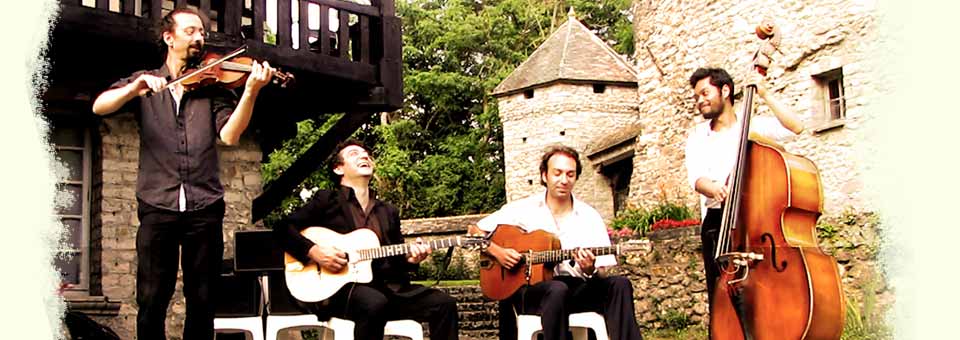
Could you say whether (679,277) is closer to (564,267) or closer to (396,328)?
(564,267)

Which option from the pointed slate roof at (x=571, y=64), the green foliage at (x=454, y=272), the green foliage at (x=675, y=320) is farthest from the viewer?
the pointed slate roof at (x=571, y=64)

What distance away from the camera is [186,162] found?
148 inches

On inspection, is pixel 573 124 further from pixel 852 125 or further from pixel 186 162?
pixel 186 162

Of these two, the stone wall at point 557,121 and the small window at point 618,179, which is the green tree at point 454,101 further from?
the small window at point 618,179

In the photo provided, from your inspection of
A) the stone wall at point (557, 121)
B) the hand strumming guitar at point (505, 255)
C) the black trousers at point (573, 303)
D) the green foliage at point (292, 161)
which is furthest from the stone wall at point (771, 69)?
the green foliage at point (292, 161)

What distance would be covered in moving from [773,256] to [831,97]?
7.92m

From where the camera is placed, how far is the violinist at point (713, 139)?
4.50 meters

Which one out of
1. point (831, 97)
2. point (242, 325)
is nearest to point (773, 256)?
point (242, 325)

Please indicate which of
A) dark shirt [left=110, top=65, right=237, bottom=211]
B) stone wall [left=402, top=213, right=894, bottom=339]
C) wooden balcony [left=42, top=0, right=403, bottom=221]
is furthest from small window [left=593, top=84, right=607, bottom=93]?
dark shirt [left=110, top=65, right=237, bottom=211]

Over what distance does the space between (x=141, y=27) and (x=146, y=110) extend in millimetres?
3150

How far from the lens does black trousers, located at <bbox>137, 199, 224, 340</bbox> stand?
368 centimetres

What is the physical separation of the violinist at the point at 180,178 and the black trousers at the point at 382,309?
888mm

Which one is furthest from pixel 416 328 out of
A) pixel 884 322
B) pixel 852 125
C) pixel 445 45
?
pixel 445 45

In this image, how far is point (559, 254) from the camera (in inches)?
187
